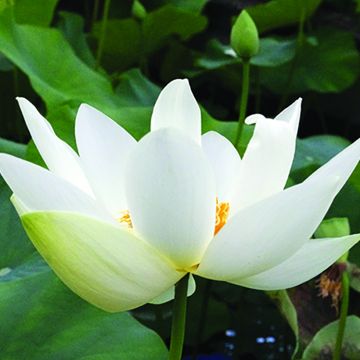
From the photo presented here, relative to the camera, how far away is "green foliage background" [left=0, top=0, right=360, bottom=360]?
0.69 meters

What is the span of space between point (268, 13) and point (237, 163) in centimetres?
86

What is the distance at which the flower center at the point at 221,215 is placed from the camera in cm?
57

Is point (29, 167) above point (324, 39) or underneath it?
above

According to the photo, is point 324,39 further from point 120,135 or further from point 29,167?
point 29,167

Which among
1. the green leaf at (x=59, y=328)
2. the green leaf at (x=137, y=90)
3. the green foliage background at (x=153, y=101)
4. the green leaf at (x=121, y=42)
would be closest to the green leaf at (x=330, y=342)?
the green foliage background at (x=153, y=101)

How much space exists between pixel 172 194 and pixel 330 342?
348mm

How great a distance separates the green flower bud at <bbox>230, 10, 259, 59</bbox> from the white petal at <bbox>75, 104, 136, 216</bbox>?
29 centimetres

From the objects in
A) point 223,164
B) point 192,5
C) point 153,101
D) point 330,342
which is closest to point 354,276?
point 330,342

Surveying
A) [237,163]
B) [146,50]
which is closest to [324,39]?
[146,50]

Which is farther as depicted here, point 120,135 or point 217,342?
point 217,342

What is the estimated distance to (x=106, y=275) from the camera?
0.49 meters

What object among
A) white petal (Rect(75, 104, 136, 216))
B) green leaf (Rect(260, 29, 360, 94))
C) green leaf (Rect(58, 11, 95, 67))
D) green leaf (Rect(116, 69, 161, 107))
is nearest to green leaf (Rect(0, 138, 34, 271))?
white petal (Rect(75, 104, 136, 216))

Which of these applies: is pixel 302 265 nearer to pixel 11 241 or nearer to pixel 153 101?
pixel 11 241

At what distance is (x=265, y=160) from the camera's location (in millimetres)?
553
